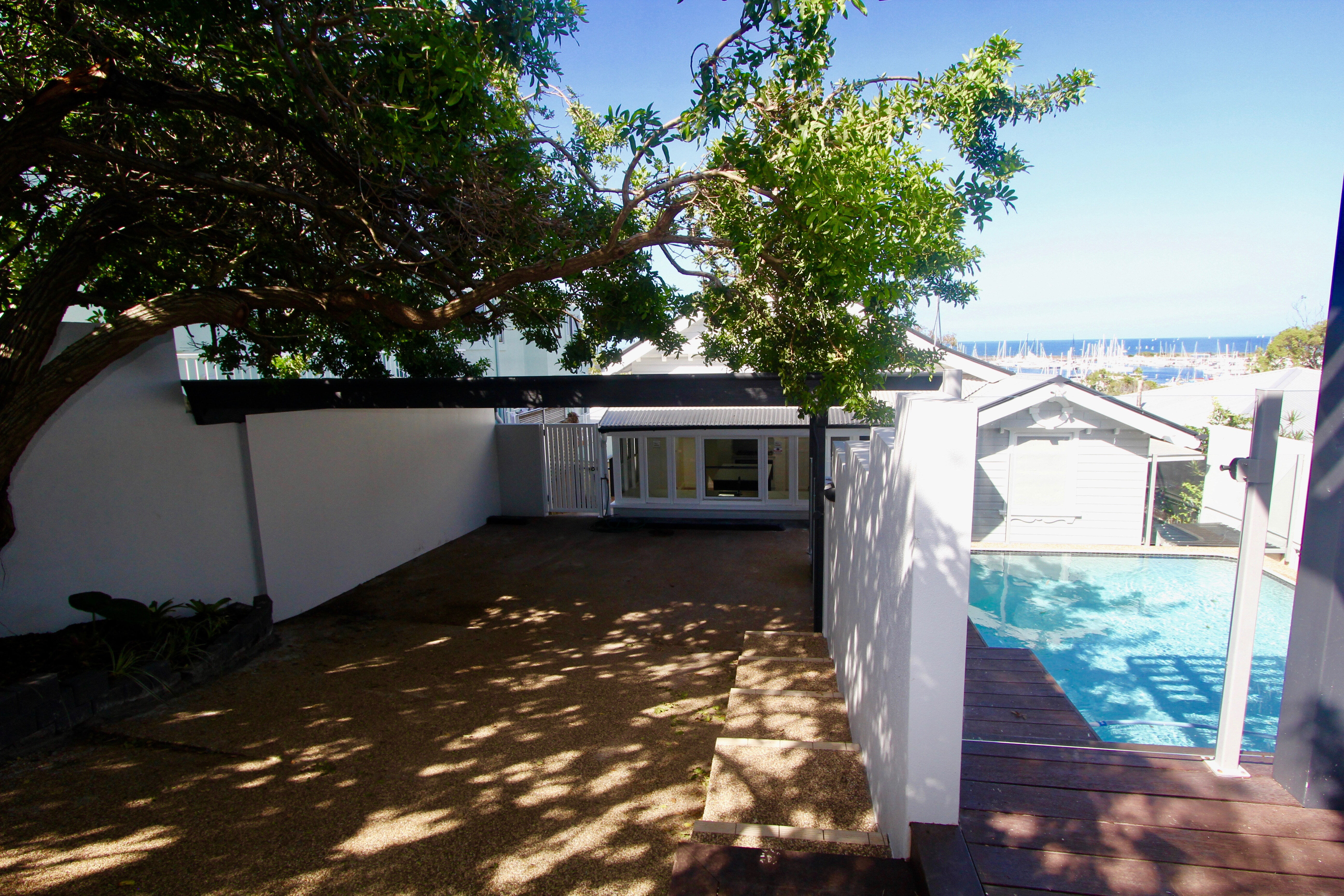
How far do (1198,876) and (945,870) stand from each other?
0.78 m

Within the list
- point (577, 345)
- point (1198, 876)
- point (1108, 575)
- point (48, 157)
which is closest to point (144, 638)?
point (48, 157)

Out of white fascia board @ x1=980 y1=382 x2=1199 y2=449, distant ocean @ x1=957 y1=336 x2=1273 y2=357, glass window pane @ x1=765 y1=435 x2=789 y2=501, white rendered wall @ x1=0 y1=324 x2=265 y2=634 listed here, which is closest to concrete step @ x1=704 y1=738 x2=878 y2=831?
white rendered wall @ x1=0 y1=324 x2=265 y2=634

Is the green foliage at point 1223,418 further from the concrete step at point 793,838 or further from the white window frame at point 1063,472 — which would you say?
the concrete step at point 793,838

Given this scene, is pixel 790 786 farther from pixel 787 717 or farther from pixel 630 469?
pixel 630 469

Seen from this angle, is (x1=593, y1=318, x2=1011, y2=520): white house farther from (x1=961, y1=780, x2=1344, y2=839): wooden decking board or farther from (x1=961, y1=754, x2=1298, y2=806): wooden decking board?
(x1=961, y1=780, x2=1344, y2=839): wooden decking board

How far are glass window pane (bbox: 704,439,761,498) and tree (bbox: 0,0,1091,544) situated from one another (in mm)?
6450

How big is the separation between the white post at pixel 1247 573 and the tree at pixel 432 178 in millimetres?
2075

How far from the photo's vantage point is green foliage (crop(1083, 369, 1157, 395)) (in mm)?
18672

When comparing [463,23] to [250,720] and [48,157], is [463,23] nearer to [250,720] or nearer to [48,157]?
[48,157]

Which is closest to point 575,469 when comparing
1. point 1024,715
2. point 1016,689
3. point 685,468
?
point 685,468

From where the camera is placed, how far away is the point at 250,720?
457 cm

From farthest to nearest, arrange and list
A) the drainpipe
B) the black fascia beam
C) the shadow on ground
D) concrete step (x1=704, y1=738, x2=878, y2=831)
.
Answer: the black fascia beam < the drainpipe < the shadow on ground < concrete step (x1=704, y1=738, x2=878, y2=831)

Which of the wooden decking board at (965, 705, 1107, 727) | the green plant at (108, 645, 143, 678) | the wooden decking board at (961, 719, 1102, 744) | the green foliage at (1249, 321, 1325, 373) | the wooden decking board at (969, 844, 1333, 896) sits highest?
the green foliage at (1249, 321, 1325, 373)

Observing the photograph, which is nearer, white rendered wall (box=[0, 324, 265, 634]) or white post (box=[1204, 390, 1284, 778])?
white post (box=[1204, 390, 1284, 778])
